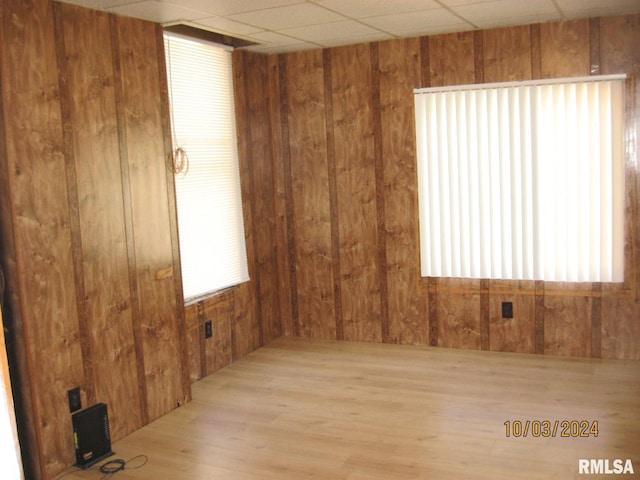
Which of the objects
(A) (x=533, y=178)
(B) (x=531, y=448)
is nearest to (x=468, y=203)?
(A) (x=533, y=178)

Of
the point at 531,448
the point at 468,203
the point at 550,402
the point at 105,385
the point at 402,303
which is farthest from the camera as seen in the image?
the point at 402,303

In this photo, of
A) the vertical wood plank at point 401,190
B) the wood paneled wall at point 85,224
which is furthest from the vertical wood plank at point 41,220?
the vertical wood plank at point 401,190

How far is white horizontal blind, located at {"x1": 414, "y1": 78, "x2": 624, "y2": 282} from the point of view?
194 inches

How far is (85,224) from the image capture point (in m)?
3.83

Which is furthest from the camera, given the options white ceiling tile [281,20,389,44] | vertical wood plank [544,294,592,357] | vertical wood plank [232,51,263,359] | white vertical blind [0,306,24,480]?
vertical wood plank [232,51,263,359]

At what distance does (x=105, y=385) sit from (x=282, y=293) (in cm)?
238

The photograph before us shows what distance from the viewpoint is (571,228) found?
16.5ft

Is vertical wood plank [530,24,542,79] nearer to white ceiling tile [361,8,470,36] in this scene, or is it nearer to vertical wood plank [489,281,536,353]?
white ceiling tile [361,8,470,36]

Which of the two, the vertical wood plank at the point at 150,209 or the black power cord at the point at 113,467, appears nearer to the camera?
the black power cord at the point at 113,467

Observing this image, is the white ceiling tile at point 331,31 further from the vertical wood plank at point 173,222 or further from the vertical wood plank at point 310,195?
the vertical wood plank at point 173,222

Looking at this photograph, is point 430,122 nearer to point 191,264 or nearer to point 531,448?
point 191,264

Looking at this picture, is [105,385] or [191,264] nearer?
[105,385]

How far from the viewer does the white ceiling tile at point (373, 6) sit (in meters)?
4.07

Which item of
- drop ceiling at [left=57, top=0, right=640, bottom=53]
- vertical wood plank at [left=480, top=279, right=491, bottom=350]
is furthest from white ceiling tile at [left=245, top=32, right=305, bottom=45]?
vertical wood plank at [left=480, top=279, right=491, bottom=350]
